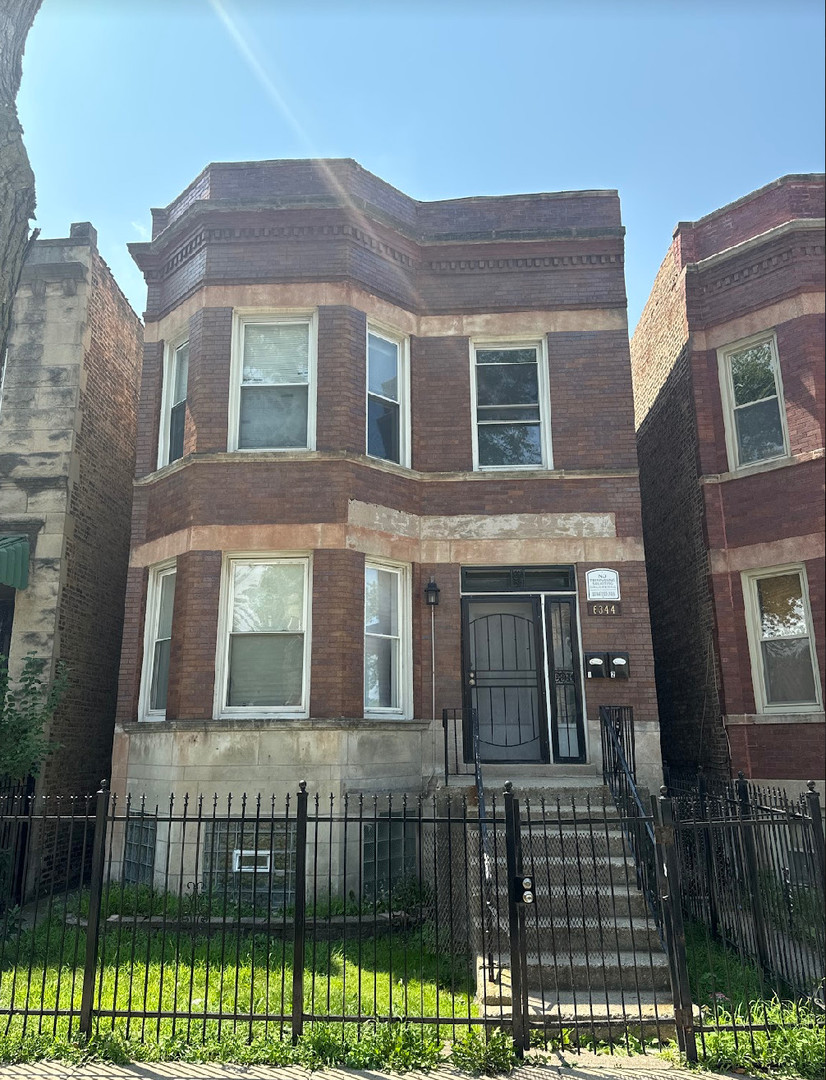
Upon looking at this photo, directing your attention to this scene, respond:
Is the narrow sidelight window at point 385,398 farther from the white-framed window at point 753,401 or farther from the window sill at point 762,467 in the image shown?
the white-framed window at point 753,401

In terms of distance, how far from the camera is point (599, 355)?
1089 centimetres

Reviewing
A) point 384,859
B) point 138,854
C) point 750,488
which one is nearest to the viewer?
point 384,859

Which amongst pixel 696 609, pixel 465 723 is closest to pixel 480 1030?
pixel 465 723

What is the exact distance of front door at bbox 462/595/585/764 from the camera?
994 centimetres

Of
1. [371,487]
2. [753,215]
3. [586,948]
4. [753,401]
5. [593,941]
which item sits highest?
[753,215]

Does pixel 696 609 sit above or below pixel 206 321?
below

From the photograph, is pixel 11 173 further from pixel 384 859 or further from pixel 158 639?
pixel 384 859

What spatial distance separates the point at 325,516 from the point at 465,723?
3112 mm

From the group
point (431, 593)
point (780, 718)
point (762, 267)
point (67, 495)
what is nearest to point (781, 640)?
point (780, 718)

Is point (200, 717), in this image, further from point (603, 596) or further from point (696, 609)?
point (696, 609)

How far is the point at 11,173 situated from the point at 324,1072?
740 centimetres

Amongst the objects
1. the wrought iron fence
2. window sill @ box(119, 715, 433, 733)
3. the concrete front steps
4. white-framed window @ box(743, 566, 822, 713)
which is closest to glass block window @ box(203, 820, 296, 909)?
the wrought iron fence

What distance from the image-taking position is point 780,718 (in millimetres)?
9688

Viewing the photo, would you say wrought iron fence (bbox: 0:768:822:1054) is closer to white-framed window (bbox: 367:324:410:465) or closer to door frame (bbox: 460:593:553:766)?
door frame (bbox: 460:593:553:766)
